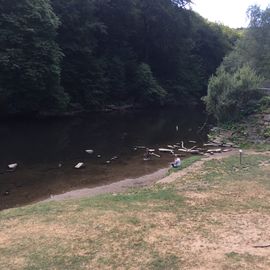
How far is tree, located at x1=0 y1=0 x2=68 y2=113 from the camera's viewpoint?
140ft

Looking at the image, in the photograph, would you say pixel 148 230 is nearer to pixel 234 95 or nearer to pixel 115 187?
pixel 115 187

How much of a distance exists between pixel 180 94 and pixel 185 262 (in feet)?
231

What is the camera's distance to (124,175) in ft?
88.6

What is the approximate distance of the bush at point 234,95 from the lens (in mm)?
40375

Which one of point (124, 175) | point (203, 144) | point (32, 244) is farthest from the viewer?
point (203, 144)

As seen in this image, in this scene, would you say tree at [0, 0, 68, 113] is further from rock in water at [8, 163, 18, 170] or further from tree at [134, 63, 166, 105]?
tree at [134, 63, 166, 105]

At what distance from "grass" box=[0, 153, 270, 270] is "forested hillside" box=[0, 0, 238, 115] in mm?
28991

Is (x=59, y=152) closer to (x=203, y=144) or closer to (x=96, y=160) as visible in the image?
(x=96, y=160)

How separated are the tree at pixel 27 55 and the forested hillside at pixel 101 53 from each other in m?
0.10

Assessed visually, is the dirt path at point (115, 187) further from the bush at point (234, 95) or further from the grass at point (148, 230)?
the bush at point (234, 95)

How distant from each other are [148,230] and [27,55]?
34689 mm

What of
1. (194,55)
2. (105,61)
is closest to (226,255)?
(105,61)

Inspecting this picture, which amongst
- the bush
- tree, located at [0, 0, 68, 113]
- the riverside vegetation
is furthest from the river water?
the riverside vegetation

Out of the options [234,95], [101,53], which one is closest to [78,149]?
[234,95]
